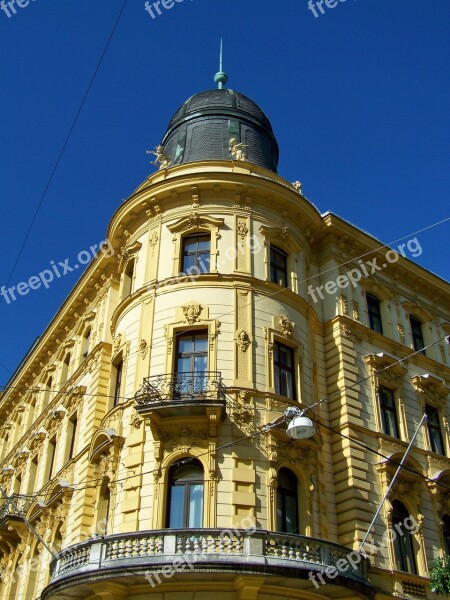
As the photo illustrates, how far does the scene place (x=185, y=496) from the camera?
19.8 m

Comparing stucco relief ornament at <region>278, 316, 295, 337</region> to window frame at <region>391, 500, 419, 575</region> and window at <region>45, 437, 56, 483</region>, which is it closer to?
window frame at <region>391, 500, 419, 575</region>

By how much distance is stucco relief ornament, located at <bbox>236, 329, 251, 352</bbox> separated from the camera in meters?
22.3

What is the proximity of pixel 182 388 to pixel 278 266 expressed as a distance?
23.0ft

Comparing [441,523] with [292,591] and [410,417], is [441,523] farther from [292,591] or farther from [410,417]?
[292,591]

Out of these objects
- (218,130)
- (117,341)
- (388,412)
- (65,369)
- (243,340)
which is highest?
(218,130)

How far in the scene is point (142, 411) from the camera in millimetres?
20344

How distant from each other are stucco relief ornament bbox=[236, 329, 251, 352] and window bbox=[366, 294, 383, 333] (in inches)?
303

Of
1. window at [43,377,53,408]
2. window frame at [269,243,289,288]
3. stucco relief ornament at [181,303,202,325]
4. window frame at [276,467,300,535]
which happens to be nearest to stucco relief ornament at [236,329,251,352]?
stucco relief ornament at [181,303,202,325]

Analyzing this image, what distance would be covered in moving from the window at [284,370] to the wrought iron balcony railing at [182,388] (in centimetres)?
246

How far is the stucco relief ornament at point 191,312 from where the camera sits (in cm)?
2286

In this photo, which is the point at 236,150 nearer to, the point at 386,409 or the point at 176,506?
the point at 386,409

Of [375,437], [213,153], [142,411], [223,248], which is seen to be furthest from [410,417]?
[213,153]

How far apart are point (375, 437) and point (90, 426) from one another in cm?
1052

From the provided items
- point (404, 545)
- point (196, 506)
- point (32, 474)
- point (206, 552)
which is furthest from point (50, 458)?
point (404, 545)
